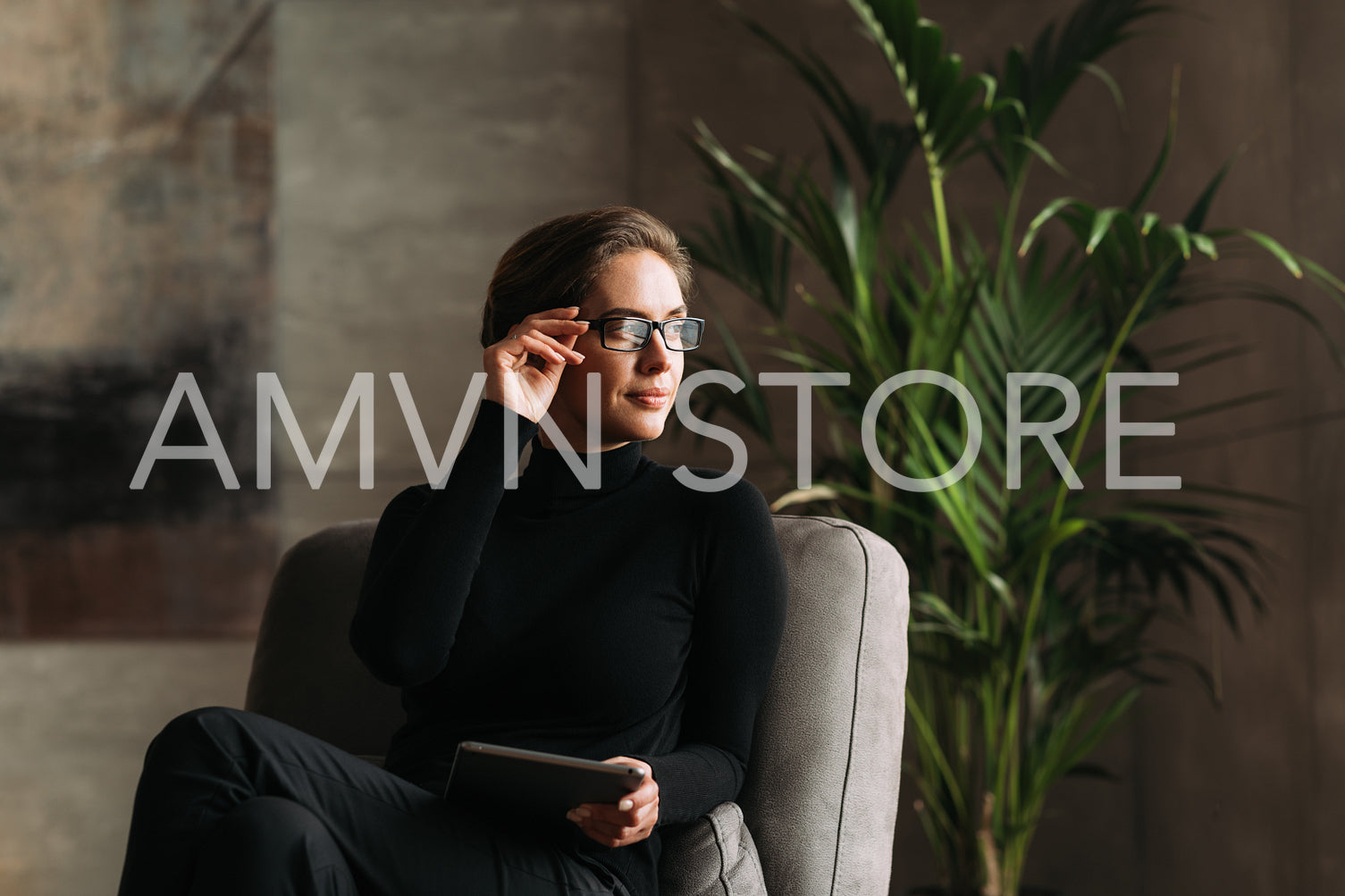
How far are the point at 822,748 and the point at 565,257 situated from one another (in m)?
0.69

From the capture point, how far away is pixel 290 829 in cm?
116

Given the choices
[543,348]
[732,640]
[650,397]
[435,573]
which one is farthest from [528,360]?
[732,640]

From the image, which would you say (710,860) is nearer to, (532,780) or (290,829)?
(532,780)

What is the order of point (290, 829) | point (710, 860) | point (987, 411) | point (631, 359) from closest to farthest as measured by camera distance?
1. point (290, 829)
2. point (710, 860)
3. point (631, 359)
4. point (987, 411)

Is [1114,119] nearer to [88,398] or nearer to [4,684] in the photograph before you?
[88,398]

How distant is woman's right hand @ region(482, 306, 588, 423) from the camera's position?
1.49 metres

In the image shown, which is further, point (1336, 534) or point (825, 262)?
point (825, 262)

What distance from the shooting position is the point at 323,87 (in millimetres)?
3326

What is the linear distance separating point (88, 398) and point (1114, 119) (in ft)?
9.01

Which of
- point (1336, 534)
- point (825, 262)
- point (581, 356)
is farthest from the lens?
point (825, 262)

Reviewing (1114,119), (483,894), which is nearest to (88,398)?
(483,894)

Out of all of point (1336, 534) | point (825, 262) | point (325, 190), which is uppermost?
point (325, 190)

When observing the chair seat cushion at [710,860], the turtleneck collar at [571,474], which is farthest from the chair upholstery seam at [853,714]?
the turtleneck collar at [571,474]

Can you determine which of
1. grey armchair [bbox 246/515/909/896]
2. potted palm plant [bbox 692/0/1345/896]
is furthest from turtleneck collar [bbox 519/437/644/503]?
potted palm plant [bbox 692/0/1345/896]
